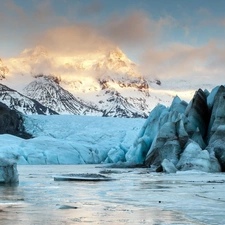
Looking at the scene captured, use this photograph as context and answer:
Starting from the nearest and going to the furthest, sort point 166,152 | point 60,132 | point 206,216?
point 206,216
point 166,152
point 60,132

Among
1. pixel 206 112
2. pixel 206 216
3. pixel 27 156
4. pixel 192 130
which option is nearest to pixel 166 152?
pixel 192 130

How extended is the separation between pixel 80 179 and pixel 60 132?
49.6 metres

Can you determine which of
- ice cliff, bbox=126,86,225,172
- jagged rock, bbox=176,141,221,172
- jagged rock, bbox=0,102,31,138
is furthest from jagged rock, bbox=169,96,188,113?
jagged rock, bbox=0,102,31,138

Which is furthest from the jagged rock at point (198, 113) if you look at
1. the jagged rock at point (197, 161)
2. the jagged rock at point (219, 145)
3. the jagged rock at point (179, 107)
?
the jagged rock at point (197, 161)

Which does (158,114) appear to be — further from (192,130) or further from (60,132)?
(60,132)

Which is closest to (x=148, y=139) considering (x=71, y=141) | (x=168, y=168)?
(x=168, y=168)

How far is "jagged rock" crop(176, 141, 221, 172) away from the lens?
2892 cm

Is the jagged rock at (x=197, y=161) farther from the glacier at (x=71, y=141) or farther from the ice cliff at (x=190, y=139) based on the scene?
the glacier at (x=71, y=141)

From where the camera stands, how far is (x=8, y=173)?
18.4 m

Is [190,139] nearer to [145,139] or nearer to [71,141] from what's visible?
[145,139]

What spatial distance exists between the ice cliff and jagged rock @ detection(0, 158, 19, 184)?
40.5 feet

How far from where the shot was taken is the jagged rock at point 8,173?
60.2 ft

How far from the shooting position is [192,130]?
36062mm

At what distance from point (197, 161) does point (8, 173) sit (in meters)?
13.6
